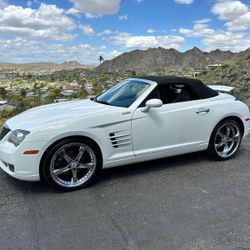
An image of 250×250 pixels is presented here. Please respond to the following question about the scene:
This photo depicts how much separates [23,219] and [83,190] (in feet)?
3.08

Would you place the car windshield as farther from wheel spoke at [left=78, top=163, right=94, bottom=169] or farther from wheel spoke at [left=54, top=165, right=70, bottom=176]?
wheel spoke at [left=54, top=165, right=70, bottom=176]

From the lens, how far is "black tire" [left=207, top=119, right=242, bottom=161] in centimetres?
525

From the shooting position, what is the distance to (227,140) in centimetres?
544

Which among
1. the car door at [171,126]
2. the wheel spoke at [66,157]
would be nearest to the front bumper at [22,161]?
the wheel spoke at [66,157]

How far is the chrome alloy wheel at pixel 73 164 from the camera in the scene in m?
4.10

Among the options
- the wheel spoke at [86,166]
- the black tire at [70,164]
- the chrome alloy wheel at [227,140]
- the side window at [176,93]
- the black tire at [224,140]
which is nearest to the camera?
the black tire at [70,164]

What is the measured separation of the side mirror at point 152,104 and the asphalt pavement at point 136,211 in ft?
3.10

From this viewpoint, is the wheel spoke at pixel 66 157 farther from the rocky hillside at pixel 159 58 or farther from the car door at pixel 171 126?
the rocky hillside at pixel 159 58

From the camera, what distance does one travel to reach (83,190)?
4.23m

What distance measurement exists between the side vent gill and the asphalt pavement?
51 centimetres

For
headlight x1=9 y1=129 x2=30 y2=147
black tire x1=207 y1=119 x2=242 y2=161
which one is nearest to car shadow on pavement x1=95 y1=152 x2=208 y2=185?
black tire x1=207 y1=119 x2=242 y2=161

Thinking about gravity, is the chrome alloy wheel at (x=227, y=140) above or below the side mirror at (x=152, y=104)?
below

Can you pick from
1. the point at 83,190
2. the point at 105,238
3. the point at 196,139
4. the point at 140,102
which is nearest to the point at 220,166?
the point at 196,139

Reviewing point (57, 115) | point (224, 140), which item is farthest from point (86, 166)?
point (224, 140)
